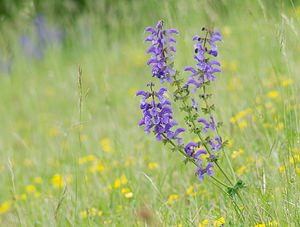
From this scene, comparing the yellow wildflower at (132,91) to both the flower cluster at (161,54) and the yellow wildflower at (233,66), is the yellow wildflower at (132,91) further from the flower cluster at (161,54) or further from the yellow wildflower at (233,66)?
the flower cluster at (161,54)

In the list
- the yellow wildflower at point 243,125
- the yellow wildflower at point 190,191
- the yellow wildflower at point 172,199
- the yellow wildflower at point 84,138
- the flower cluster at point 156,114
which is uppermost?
the yellow wildflower at point 84,138

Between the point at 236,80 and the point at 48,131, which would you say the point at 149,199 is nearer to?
the point at 236,80

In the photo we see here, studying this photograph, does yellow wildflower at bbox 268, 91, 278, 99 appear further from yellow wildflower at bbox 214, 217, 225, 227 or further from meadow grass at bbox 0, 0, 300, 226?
yellow wildflower at bbox 214, 217, 225, 227

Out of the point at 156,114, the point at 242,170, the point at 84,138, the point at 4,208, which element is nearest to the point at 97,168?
the point at 4,208

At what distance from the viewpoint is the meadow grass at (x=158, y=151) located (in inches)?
95.0

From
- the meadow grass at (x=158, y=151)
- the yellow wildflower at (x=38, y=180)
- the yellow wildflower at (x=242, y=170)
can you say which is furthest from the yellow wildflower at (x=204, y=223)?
the yellow wildflower at (x=38, y=180)

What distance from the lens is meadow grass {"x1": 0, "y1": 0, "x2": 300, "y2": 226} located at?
2412 millimetres

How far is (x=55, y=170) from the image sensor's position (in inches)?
157

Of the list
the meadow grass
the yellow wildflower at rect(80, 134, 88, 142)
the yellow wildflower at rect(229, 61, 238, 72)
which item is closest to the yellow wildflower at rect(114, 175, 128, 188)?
the meadow grass

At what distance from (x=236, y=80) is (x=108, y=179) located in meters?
1.55

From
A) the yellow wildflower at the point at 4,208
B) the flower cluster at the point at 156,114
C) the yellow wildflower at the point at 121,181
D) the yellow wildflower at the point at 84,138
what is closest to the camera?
the flower cluster at the point at 156,114

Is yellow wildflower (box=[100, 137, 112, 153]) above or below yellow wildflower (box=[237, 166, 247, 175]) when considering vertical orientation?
above

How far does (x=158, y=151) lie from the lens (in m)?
3.68

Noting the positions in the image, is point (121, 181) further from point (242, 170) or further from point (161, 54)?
point (161, 54)
